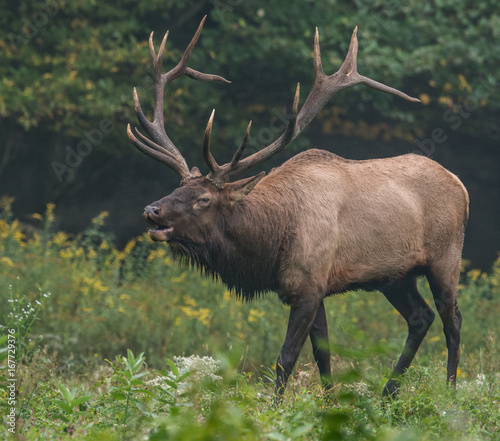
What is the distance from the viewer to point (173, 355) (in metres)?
6.70

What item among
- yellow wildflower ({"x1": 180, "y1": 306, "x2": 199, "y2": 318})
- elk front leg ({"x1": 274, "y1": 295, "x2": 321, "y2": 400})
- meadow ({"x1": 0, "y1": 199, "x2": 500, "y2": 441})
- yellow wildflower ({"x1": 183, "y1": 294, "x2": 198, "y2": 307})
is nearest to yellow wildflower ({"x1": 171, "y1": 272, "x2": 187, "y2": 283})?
meadow ({"x1": 0, "y1": 199, "x2": 500, "y2": 441})

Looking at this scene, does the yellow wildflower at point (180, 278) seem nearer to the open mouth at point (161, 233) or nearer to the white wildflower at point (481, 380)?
the open mouth at point (161, 233)

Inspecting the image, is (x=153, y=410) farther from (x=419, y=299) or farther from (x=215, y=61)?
(x=215, y=61)

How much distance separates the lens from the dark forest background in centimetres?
970

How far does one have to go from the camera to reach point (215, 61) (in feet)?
32.9

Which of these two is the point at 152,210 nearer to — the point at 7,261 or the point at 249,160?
the point at 249,160

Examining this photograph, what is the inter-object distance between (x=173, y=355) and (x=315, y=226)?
2309 mm

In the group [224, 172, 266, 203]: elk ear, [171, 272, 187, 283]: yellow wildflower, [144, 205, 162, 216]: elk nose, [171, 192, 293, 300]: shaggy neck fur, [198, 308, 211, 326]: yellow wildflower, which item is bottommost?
[198, 308, 211, 326]: yellow wildflower

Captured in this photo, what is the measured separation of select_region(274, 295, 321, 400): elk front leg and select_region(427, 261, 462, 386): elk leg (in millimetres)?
1193

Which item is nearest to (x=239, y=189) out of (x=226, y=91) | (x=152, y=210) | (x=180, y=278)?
(x=152, y=210)

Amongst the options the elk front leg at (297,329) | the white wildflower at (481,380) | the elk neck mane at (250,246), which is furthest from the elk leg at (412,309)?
the elk neck mane at (250,246)

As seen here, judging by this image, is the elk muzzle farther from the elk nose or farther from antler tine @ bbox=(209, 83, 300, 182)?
antler tine @ bbox=(209, 83, 300, 182)

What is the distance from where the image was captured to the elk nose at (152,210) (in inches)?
182

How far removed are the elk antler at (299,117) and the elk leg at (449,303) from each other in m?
1.34
